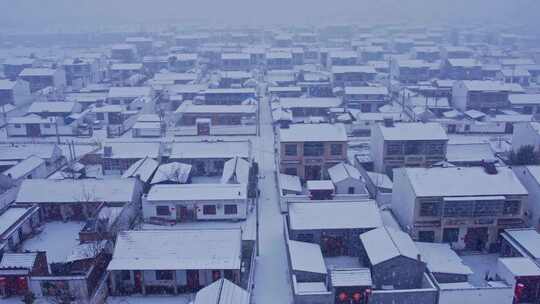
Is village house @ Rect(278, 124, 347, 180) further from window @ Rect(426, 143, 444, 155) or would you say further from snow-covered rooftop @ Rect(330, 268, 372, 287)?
snow-covered rooftop @ Rect(330, 268, 372, 287)

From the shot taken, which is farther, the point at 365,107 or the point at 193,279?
the point at 365,107

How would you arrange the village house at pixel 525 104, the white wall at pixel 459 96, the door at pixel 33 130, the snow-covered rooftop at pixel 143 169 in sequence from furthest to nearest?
1. the white wall at pixel 459 96
2. the village house at pixel 525 104
3. the door at pixel 33 130
4. the snow-covered rooftop at pixel 143 169

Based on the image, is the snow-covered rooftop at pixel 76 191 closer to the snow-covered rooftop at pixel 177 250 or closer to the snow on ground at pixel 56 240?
the snow on ground at pixel 56 240

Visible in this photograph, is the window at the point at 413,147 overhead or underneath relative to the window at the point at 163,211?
overhead

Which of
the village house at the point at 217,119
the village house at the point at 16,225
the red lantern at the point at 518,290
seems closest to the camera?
the red lantern at the point at 518,290

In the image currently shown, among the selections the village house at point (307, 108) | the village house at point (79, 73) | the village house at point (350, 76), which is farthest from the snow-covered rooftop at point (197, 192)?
the village house at point (79, 73)

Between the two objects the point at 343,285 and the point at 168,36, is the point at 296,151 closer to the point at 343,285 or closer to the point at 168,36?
the point at 343,285

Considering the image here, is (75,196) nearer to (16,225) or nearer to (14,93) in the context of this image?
(16,225)

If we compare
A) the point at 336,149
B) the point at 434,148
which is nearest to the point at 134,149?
the point at 336,149
